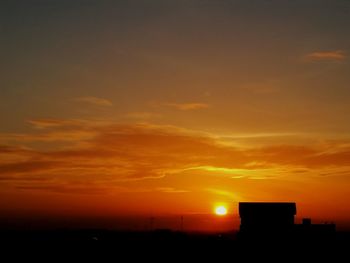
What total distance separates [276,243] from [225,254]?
22.1ft

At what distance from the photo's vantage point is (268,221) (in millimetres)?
66938

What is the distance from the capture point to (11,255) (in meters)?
75.0

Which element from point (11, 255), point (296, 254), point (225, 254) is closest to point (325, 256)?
point (296, 254)

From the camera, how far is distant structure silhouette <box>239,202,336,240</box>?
220ft

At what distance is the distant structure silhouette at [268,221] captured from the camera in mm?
66938

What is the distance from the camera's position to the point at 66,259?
68.6 m

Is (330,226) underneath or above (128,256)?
above

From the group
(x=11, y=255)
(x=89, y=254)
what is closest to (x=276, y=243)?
(x=89, y=254)

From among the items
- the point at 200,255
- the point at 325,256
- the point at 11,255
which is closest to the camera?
the point at 325,256

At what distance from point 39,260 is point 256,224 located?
28206 millimetres

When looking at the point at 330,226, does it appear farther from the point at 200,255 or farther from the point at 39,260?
the point at 39,260

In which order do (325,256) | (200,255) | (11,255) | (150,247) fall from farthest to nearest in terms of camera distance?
1. (150,247)
2. (11,255)
3. (200,255)
4. (325,256)

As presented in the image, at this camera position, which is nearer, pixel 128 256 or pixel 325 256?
pixel 325 256

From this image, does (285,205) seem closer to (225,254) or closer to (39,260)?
(225,254)
